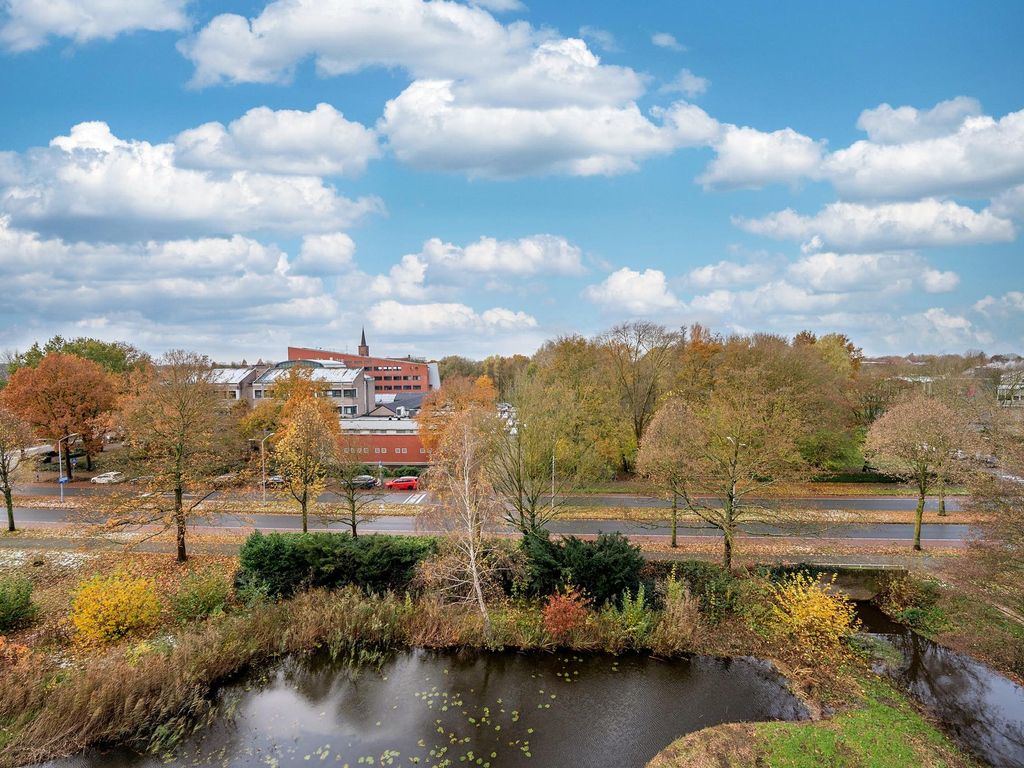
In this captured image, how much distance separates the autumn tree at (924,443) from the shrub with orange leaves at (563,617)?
55.1 feet

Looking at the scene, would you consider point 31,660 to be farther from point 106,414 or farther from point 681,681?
point 106,414

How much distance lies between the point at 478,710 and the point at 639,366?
98.0ft

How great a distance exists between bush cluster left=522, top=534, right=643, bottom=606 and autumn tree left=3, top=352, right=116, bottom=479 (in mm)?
35522

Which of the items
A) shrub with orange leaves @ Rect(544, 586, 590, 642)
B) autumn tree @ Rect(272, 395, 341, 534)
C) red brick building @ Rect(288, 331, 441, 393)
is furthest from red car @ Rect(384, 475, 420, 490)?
red brick building @ Rect(288, 331, 441, 393)

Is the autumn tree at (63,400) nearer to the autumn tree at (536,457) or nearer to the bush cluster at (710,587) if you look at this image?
the autumn tree at (536,457)

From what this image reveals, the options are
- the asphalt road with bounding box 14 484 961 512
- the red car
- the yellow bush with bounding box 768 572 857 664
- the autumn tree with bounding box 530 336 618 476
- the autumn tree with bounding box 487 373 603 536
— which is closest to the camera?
the yellow bush with bounding box 768 572 857 664

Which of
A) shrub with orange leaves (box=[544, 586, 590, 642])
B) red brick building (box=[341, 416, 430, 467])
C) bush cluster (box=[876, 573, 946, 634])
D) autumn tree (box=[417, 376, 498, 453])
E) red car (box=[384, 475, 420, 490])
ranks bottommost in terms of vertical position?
bush cluster (box=[876, 573, 946, 634])

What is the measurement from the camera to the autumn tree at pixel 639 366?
134ft

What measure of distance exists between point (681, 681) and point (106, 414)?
41522 mm

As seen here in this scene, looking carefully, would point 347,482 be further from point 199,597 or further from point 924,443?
point 924,443

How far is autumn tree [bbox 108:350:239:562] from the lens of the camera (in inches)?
940

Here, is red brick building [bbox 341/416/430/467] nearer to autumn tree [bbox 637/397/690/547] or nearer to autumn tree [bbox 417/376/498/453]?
autumn tree [bbox 417/376/498/453]

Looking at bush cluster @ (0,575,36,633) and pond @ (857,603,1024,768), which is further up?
bush cluster @ (0,575,36,633)

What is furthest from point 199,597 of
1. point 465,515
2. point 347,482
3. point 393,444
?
point 393,444
